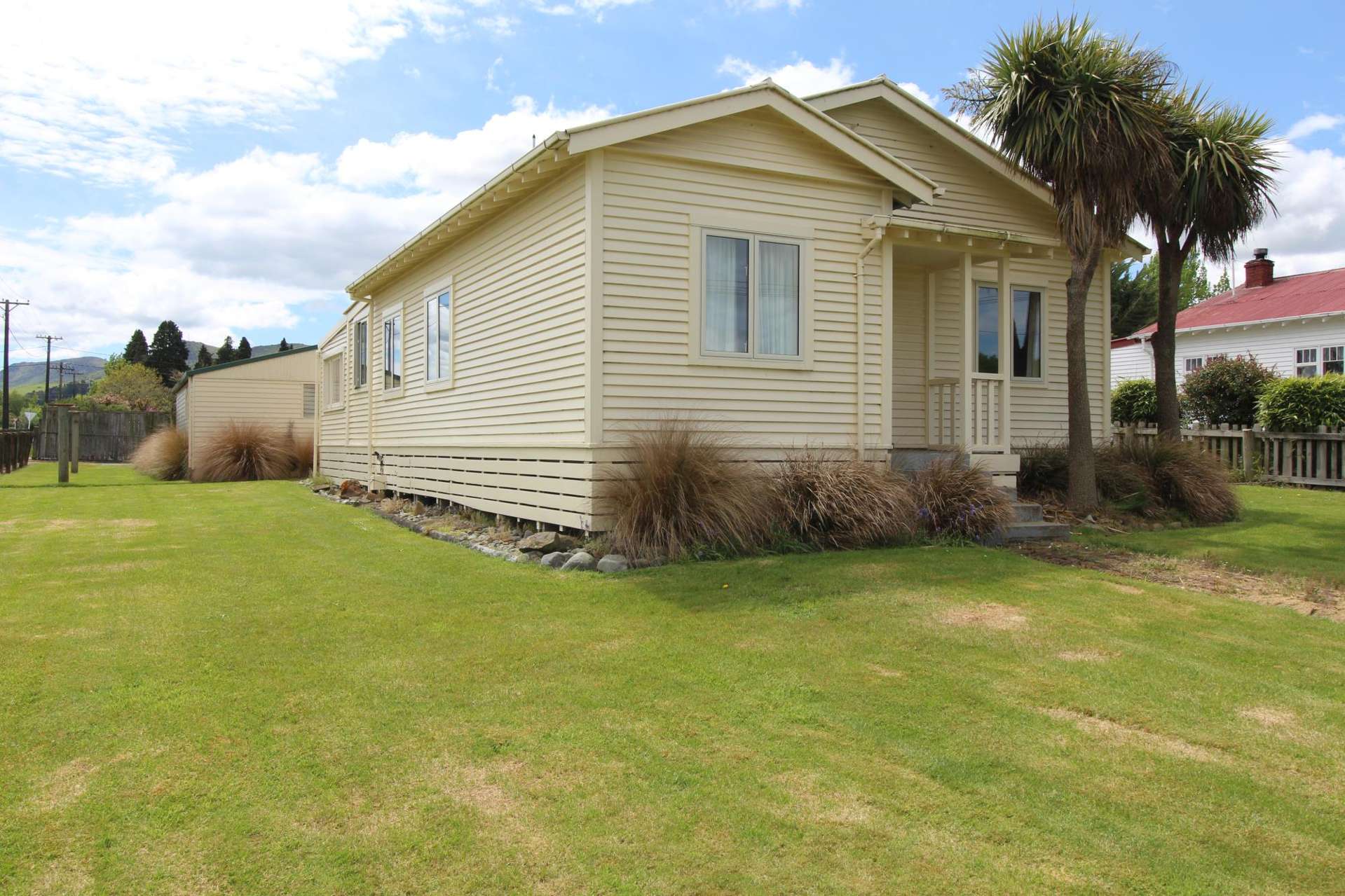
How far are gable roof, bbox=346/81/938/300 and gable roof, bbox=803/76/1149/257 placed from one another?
2630mm

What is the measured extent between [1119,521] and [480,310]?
28.0 ft

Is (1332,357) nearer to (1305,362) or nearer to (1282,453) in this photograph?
(1305,362)

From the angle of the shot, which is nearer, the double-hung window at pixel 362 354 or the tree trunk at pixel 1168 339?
the tree trunk at pixel 1168 339

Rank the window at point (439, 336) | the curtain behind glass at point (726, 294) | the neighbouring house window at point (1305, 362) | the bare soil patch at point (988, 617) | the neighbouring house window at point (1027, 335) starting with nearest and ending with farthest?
the bare soil patch at point (988, 617) → the curtain behind glass at point (726, 294) → the window at point (439, 336) → the neighbouring house window at point (1027, 335) → the neighbouring house window at point (1305, 362)

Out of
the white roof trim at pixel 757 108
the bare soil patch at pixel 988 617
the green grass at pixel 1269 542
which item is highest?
the white roof trim at pixel 757 108

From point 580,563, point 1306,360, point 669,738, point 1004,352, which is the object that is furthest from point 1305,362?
point 669,738

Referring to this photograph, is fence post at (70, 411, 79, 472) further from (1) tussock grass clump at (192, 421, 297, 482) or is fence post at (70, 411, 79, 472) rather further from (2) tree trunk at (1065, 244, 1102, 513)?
(2) tree trunk at (1065, 244, 1102, 513)

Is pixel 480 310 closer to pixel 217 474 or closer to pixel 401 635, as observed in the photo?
pixel 401 635

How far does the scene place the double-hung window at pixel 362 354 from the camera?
713 inches

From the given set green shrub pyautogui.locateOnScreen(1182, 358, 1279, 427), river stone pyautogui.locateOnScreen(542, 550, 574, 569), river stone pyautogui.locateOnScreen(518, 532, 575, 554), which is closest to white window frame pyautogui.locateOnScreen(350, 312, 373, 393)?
river stone pyautogui.locateOnScreen(518, 532, 575, 554)

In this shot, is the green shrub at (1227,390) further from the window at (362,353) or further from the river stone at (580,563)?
the window at (362,353)

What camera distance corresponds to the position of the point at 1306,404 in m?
18.3

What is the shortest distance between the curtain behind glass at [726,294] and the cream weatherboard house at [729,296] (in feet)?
0.07

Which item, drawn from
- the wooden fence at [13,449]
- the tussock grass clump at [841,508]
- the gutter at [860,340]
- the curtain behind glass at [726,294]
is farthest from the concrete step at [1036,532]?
the wooden fence at [13,449]
